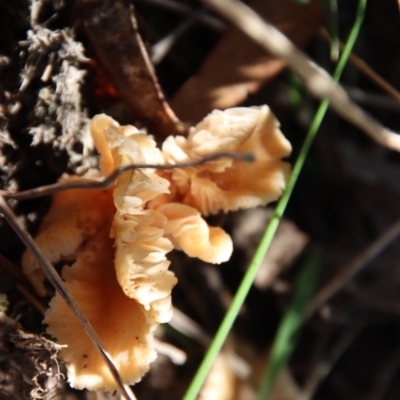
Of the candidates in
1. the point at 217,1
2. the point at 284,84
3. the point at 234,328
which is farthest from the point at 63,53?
the point at 234,328

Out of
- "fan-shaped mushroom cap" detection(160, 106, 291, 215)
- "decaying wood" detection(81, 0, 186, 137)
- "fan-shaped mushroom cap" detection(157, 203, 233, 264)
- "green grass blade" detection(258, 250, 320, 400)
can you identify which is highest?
"decaying wood" detection(81, 0, 186, 137)

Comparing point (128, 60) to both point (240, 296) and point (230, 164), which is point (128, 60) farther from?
point (240, 296)

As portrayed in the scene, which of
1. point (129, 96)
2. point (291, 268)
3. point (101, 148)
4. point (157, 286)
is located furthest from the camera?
point (291, 268)

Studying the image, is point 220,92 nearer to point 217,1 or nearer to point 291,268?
point 217,1

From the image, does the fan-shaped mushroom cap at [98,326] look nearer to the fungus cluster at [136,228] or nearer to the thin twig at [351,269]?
the fungus cluster at [136,228]

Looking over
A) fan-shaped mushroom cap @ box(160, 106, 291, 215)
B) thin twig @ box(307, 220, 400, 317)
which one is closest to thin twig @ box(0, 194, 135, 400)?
→ fan-shaped mushroom cap @ box(160, 106, 291, 215)

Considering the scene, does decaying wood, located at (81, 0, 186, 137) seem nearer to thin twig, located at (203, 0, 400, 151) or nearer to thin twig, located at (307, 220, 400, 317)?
thin twig, located at (203, 0, 400, 151)

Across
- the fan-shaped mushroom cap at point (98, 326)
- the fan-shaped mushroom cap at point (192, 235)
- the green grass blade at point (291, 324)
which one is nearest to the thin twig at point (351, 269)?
the green grass blade at point (291, 324)
